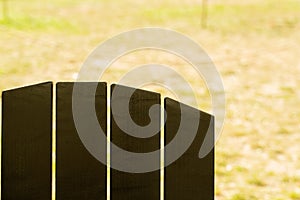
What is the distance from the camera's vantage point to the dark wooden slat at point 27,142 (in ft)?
6.83

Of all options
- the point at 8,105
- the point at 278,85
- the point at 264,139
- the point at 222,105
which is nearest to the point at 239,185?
the point at 264,139

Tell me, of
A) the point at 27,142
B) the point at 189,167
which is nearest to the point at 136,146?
the point at 189,167

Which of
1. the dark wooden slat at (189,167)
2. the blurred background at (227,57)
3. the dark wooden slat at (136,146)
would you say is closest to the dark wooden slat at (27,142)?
the dark wooden slat at (136,146)

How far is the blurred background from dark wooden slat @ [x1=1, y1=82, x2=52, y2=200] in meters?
2.50

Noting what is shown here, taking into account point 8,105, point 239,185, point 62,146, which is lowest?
point 239,185

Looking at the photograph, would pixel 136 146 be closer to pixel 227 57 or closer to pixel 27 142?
pixel 27 142

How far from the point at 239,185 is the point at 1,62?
5.22 metres

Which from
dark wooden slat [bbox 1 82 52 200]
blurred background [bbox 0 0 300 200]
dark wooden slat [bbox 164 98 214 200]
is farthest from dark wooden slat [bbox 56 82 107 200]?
blurred background [bbox 0 0 300 200]

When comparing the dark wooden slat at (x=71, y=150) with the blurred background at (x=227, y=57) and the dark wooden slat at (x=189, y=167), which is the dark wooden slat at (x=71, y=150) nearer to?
the dark wooden slat at (x=189, y=167)

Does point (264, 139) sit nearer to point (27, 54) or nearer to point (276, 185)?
point (276, 185)

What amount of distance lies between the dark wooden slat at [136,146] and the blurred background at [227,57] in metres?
2.32

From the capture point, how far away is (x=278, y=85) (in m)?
8.33

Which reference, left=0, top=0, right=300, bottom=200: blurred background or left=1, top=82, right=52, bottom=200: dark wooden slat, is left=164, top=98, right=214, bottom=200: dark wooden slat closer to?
left=1, top=82, right=52, bottom=200: dark wooden slat

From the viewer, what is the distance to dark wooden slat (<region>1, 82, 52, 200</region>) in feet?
6.83
